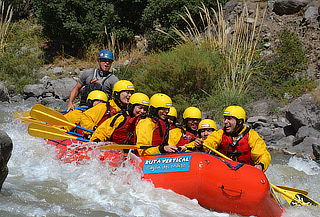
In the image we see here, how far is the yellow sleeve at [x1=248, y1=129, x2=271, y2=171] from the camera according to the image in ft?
18.9

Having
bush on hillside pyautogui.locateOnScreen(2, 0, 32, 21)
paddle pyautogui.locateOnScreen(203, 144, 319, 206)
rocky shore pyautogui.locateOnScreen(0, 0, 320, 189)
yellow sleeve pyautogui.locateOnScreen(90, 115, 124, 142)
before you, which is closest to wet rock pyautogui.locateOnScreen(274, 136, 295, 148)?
rocky shore pyautogui.locateOnScreen(0, 0, 320, 189)

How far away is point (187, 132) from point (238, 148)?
108 cm

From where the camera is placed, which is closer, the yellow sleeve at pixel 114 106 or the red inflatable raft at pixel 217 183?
the red inflatable raft at pixel 217 183

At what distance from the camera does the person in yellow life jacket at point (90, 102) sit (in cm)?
752

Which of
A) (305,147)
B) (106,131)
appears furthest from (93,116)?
(305,147)

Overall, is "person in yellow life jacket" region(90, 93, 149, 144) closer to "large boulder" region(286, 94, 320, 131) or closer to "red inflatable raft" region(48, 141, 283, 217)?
"red inflatable raft" region(48, 141, 283, 217)

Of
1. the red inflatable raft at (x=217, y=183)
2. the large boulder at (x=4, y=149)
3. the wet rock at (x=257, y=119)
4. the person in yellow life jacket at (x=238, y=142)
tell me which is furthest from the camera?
the wet rock at (x=257, y=119)

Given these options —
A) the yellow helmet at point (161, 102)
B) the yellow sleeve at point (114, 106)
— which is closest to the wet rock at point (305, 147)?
the yellow helmet at point (161, 102)

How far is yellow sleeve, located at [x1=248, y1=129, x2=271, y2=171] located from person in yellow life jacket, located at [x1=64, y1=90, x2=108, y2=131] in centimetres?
280

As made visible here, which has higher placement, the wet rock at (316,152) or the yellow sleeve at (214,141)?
the wet rock at (316,152)

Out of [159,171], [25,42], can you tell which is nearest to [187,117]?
[159,171]

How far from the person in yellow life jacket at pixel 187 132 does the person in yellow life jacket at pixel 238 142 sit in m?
0.50

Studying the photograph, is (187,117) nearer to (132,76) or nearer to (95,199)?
(95,199)

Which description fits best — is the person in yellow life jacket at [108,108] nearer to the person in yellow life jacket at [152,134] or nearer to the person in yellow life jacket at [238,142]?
the person in yellow life jacket at [152,134]
